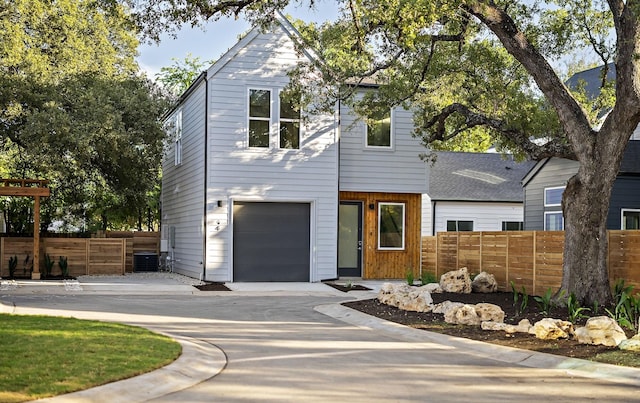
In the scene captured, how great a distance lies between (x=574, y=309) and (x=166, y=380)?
758cm

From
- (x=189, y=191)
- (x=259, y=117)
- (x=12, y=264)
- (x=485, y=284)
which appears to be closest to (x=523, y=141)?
(x=485, y=284)

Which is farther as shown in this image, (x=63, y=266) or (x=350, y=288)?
(x=63, y=266)

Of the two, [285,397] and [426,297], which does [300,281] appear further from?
[285,397]

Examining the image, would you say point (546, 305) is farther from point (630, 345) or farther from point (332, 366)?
point (332, 366)

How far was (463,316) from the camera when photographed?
12.4m

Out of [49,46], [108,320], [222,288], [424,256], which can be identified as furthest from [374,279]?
[49,46]

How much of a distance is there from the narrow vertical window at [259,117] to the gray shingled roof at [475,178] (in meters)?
8.65

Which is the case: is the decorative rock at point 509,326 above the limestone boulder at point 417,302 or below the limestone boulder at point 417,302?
below

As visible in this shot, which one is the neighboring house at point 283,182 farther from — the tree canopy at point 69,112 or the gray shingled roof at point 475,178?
the gray shingled roof at point 475,178

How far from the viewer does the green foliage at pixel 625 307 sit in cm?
1136

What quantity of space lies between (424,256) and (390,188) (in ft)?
8.42

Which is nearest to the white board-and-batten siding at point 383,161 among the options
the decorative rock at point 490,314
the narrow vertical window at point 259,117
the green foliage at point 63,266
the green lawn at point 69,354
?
the narrow vertical window at point 259,117

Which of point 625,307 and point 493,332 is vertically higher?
point 625,307

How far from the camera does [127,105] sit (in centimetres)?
2266
